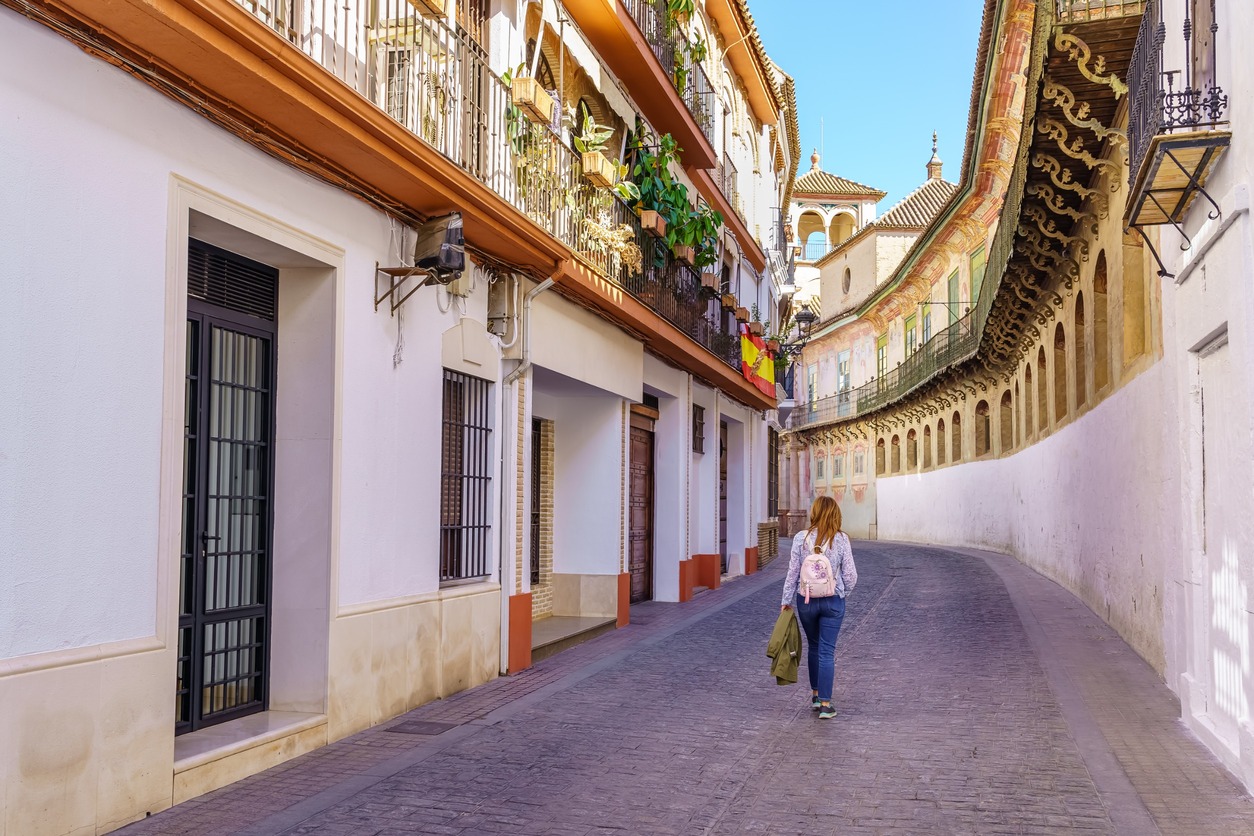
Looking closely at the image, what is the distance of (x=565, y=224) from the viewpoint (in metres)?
12.1

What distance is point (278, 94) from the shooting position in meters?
6.55

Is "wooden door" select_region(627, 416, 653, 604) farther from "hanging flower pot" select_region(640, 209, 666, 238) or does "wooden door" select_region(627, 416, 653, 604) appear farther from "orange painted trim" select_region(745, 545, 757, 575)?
"orange painted trim" select_region(745, 545, 757, 575)

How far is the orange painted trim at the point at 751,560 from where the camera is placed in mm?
24344

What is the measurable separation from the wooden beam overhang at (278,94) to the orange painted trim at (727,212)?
33.5 ft

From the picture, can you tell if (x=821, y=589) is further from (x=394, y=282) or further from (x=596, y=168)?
(x=596, y=168)

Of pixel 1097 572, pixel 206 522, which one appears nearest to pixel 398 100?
pixel 206 522

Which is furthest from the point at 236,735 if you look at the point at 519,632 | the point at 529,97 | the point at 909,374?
the point at 909,374

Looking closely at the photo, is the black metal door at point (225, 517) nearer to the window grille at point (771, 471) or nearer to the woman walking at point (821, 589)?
the woman walking at point (821, 589)

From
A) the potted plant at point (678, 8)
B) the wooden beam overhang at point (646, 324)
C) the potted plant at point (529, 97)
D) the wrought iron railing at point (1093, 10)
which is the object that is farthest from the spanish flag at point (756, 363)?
the potted plant at point (529, 97)

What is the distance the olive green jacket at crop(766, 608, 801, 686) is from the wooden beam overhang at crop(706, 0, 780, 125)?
606 inches

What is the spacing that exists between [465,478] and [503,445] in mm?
763

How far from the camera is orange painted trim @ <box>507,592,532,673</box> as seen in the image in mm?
10711

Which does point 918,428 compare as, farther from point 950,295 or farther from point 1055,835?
point 1055,835

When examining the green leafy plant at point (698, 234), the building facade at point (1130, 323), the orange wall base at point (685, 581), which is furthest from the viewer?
the orange wall base at point (685, 581)
